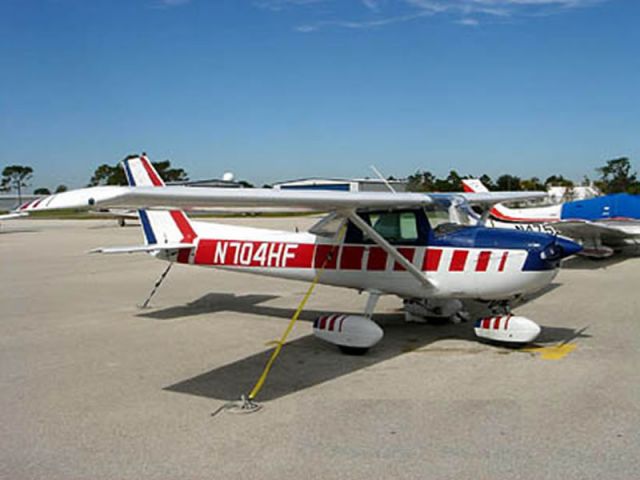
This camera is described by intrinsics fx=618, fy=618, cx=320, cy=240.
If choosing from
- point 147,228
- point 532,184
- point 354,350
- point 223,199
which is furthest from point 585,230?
point 532,184

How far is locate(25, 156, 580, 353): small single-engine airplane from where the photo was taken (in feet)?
21.8

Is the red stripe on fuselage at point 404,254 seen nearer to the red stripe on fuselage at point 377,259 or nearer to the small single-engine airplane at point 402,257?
the small single-engine airplane at point 402,257

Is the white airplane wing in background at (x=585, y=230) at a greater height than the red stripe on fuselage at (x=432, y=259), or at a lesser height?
lesser

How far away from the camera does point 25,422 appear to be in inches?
192

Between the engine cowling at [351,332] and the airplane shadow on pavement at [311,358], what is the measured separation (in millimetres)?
172

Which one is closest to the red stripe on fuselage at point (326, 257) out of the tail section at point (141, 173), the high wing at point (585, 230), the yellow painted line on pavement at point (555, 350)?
the yellow painted line on pavement at point (555, 350)

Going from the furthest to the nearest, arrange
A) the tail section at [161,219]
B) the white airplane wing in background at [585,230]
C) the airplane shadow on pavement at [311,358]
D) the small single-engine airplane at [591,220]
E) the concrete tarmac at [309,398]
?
1. the small single-engine airplane at [591,220]
2. the white airplane wing in background at [585,230]
3. the tail section at [161,219]
4. the airplane shadow on pavement at [311,358]
5. the concrete tarmac at [309,398]

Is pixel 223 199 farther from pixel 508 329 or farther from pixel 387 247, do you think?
pixel 508 329

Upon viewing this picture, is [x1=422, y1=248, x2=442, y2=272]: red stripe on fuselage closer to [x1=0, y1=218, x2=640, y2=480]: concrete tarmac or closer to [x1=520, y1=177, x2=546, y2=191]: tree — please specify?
[x1=0, y1=218, x2=640, y2=480]: concrete tarmac

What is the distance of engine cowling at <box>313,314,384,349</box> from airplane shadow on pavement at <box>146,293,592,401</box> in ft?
0.57

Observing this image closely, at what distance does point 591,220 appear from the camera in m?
17.5

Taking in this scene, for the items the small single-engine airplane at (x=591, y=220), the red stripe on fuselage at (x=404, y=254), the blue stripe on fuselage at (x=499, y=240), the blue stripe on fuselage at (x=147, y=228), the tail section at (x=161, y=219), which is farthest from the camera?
the small single-engine airplane at (x=591, y=220)

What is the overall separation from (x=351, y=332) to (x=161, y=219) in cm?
405

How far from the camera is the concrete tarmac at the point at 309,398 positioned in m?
4.01
